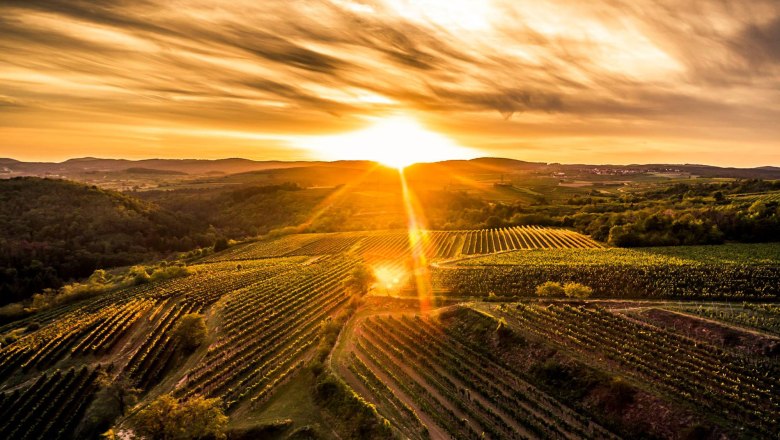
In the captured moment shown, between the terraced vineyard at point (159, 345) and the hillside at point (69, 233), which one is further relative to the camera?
the hillside at point (69, 233)

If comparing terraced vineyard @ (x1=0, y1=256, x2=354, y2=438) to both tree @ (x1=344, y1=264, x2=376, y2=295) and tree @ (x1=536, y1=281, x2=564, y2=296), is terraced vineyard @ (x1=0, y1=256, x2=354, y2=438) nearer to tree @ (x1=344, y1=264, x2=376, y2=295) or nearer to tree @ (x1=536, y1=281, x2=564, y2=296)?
tree @ (x1=344, y1=264, x2=376, y2=295)

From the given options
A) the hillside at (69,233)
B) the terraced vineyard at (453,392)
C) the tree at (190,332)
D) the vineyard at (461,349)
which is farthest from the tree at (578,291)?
the hillside at (69,233)

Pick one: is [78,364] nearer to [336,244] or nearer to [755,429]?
[755,429]

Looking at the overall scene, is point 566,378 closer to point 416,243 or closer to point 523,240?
point 523,240

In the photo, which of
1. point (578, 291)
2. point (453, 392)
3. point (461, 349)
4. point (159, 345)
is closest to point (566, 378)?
point (453, 392)

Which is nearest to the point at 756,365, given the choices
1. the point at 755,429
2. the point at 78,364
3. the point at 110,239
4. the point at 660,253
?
the point at 755,429

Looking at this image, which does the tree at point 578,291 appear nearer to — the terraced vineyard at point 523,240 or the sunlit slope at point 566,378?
the sunlit slope at point 566,378
